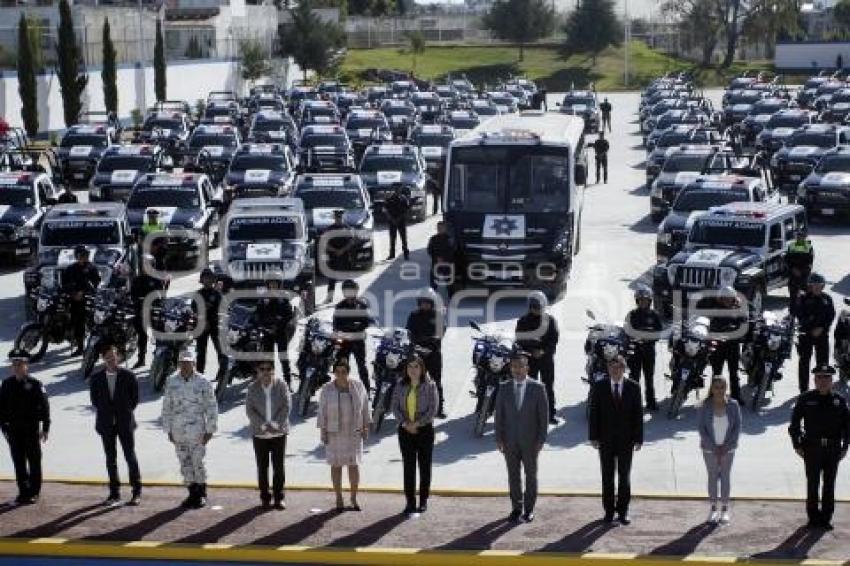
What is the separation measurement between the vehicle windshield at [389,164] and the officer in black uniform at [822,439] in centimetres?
2367

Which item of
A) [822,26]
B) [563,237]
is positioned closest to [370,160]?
[563,237]

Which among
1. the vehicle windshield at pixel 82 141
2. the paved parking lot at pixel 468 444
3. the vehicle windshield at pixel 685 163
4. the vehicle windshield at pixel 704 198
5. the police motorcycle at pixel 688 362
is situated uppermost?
the vehicle windshield at pixel 82 141

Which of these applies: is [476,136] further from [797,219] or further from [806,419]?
[806,419]

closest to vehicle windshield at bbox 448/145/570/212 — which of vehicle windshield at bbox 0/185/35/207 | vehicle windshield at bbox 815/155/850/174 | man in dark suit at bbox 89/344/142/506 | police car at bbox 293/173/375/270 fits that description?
police car at bbox 293/173/375/270

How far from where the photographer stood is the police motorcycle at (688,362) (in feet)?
60.4

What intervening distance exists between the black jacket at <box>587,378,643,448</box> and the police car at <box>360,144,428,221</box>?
2131 centimetres

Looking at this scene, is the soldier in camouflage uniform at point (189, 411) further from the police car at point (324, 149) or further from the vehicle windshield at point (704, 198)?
the police car at point (324, 149)

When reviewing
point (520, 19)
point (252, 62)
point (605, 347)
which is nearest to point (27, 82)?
point (252, 62)

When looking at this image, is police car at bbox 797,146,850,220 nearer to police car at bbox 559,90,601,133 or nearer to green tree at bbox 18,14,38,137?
police car at bbox 559,90,601,133

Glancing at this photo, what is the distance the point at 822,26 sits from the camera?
13638 centimetres

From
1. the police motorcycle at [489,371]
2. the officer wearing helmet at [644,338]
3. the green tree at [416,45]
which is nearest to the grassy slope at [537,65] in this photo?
the green tree at [416,45]

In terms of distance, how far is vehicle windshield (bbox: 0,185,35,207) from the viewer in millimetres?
30578

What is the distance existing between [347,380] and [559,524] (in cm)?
226

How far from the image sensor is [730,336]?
61.8 ft
